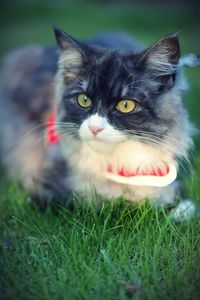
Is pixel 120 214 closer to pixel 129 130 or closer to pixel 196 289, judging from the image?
pixel 129 130

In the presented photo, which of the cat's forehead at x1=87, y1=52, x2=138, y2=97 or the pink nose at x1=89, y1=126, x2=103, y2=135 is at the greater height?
the cat's forehead at x1=87, y1=52, x2=138, y2=97

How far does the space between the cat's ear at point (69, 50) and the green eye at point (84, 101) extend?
0.62 ft

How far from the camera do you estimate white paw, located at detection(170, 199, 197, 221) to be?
8.32 ft

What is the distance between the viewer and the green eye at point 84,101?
2451 mm

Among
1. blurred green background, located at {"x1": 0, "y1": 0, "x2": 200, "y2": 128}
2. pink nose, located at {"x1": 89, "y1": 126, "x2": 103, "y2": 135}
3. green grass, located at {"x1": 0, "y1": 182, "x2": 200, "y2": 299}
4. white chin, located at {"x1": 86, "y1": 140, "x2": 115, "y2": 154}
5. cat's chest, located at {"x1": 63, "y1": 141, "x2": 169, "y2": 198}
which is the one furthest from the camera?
blurred green background, located at {"x1": 0, "y1": 0, "x2": 200, "y2": 128}

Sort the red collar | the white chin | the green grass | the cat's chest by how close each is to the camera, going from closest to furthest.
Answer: the green grass → the white chin → the cat's chest → the red collar

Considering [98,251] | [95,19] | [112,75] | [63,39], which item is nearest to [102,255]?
[98,251]

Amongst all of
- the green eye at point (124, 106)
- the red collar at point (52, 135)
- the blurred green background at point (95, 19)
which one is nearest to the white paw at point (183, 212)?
the green eye at point (124, 106)

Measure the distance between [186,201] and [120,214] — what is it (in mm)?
510

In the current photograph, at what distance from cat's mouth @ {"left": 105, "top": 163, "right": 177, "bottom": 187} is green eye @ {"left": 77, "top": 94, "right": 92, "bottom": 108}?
15.1 inches

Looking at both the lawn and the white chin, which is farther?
the white chin

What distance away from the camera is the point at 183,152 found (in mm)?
2600

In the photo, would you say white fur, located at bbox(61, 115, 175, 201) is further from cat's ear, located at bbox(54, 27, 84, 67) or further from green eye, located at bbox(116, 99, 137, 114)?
cat's ear, located at bbox(54, 27, 84, 67)

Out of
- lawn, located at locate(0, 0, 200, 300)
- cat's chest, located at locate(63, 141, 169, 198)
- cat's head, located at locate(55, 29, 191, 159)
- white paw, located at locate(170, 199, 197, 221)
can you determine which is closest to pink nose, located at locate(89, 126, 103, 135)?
cat's head, located at locate(55, 29, 191, 159)
